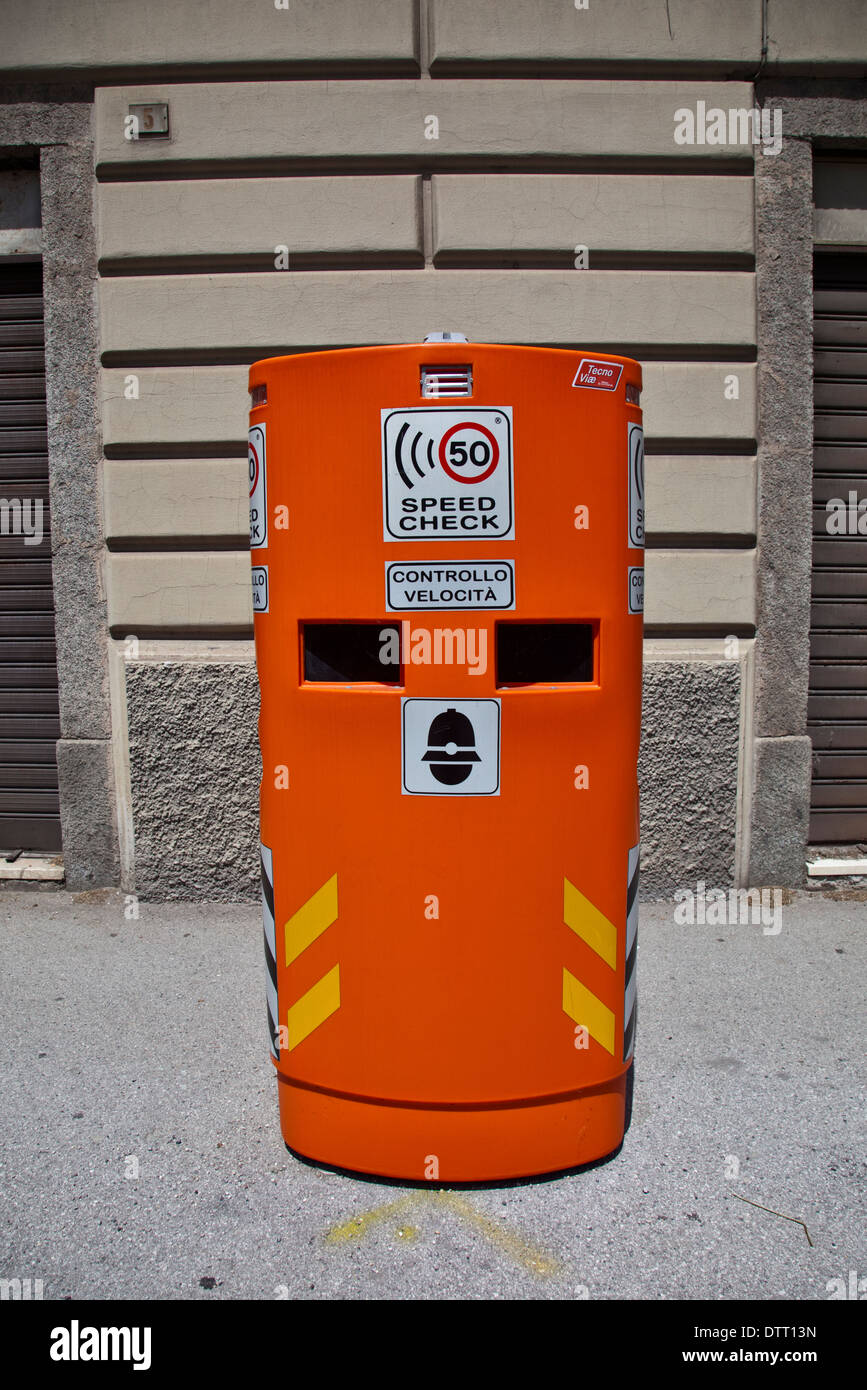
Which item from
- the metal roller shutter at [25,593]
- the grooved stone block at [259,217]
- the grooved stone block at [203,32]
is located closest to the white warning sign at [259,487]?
the grooved stone block at [259,217]

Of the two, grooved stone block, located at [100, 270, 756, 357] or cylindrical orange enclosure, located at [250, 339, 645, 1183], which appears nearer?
cylindrical orange enclosure, located at [250, 339, 645, 1183]

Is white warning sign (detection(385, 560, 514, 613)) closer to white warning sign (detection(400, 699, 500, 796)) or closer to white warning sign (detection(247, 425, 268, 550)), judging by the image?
white warning sign (detection(400, 699, 500, 796))

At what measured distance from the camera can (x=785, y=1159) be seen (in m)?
2.51

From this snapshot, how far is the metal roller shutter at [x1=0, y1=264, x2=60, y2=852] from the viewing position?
4.75 metres

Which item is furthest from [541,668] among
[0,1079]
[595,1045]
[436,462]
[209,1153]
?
[0,1079]

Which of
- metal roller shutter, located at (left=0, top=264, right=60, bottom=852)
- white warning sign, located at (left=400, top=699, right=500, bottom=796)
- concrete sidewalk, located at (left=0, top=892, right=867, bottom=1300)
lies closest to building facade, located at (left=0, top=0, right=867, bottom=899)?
Result: metal roller shutter, located at (left=0, top=264, right=60, bottom=852)

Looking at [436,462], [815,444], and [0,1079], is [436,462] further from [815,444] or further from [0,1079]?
[815,444]

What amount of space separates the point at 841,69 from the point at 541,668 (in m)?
4.02

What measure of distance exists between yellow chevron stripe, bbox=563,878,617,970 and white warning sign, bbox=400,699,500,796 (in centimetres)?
35

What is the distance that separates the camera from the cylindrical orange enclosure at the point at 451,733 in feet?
7.12

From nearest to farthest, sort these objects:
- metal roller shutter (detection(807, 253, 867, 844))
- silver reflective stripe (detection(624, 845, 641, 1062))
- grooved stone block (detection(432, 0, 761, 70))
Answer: silver reflective stripe (detection(624, 845, 641, 1062)) → grooved stone block (detection(432, 0, 761, 70)) → metal roller shutter (detection(807, 253, 867, 844))

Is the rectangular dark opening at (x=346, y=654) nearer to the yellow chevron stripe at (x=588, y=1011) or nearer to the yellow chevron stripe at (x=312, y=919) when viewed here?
the yellow chevron stripe at (x=312, y=919)

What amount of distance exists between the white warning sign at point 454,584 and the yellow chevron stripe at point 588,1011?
3.22 ft

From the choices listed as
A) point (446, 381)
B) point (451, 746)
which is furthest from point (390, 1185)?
point (446, 381)
